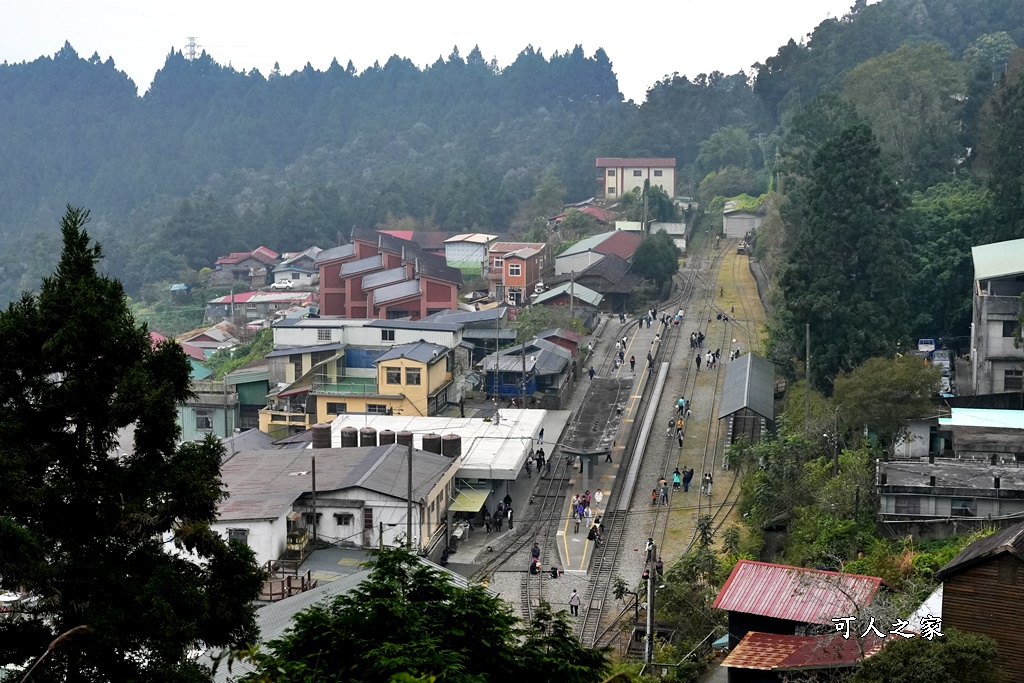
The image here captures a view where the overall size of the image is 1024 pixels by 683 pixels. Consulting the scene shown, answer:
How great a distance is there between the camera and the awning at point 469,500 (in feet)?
86.4

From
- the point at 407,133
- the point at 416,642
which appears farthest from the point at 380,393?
the point at 407,133

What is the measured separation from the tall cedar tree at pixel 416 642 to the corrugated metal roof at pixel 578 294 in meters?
34.2

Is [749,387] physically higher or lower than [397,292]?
lower

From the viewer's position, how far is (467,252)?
5738 cm

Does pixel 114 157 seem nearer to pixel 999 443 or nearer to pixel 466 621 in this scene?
pixel 999 443

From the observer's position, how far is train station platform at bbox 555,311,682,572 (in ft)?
84.9

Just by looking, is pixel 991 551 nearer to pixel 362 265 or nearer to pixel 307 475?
pixel 307 475

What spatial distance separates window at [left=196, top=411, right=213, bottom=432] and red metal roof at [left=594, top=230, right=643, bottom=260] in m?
17.8

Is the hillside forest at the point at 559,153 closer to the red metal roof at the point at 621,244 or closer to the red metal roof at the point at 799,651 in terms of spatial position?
the red metal roof at the point at 621,244

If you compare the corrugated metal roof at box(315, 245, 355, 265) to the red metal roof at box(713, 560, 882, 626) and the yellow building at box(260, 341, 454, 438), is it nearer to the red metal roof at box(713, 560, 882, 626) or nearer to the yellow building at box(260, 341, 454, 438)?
the yellow building at box(260, 341, 454, 438)

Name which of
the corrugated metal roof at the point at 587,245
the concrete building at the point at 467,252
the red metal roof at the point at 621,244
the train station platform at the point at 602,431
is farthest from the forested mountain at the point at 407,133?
the concrete building at the point at 467,252

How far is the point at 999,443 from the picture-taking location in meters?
24.4

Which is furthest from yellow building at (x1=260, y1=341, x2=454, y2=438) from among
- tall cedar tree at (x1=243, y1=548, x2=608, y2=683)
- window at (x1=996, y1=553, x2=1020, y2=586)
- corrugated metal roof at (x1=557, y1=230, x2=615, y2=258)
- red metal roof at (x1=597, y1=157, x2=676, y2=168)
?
red metal roof at (x1=597, y1=157, x2=676, y2=168)

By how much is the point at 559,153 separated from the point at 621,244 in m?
40.3
